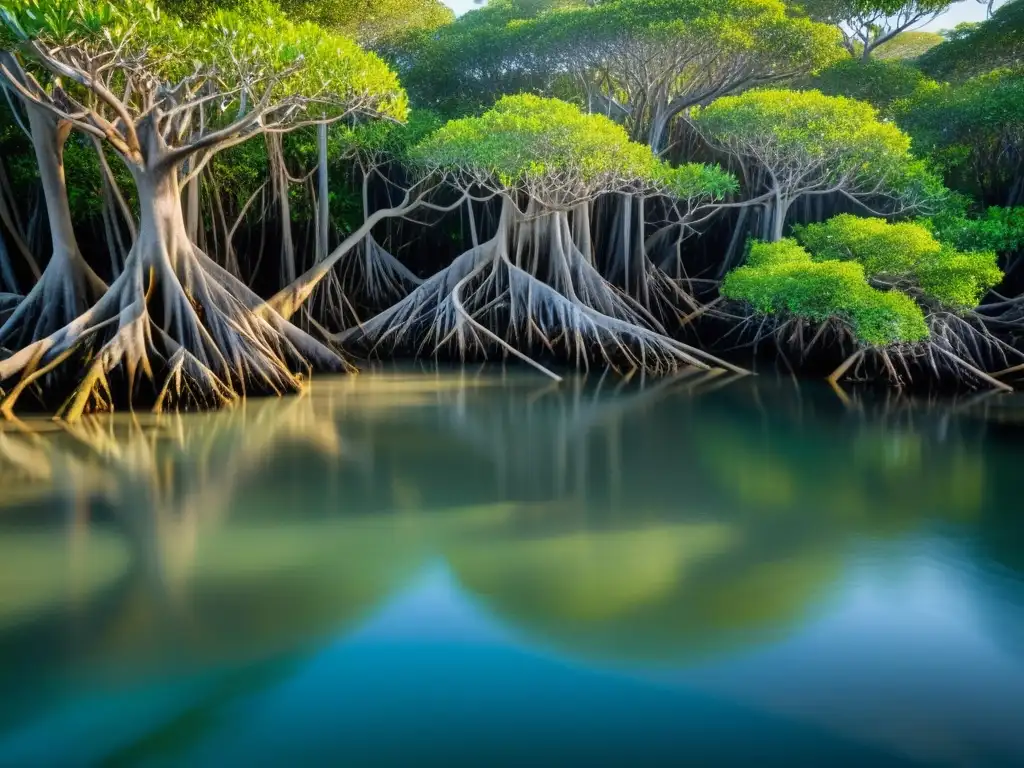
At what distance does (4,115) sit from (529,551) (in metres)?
11.0

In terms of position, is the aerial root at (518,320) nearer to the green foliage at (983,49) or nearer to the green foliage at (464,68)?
the green foliage at (464,68)

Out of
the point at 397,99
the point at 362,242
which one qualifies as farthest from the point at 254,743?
the point at 362,242

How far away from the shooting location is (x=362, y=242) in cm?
1359

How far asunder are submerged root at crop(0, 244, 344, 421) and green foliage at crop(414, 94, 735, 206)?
3267 millimetres

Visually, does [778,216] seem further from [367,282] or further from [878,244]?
[367,282]

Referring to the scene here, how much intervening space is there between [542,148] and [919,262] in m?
4.22

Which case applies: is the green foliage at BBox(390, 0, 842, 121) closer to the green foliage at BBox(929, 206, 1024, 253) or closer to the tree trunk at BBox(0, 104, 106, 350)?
the green foliage at BBox(929, 206, 1024, 253)

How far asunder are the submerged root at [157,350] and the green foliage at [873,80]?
981 cm

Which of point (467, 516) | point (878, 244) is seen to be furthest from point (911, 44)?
point (467, 516)

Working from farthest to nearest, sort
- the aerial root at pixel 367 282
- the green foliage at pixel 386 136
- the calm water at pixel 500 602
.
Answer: the aerial root at pixel 367 282 → the green foliage at pixel 386 136 → the calm water at pixel 500 602

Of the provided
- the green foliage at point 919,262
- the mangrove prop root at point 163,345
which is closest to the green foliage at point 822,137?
the green foliage at point 919,262

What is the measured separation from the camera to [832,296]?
9047mm

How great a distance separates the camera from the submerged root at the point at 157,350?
7.39 metres

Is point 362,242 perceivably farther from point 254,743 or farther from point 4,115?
point 254,743
